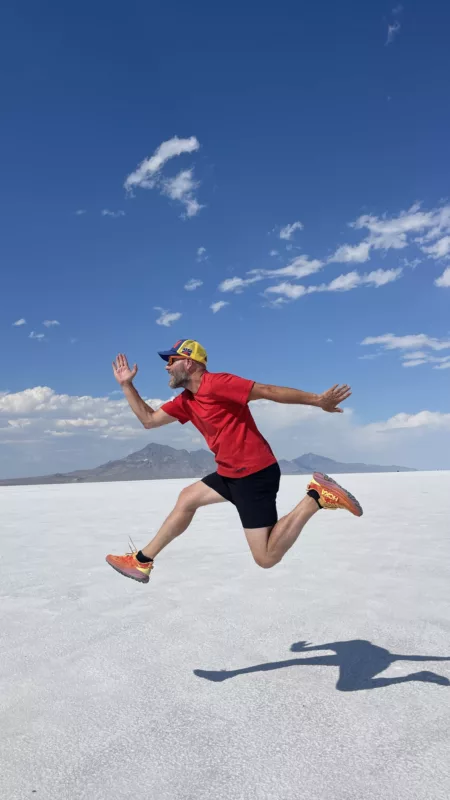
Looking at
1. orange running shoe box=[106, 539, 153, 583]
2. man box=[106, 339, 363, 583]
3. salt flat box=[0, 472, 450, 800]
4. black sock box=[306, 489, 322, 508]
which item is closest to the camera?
salt flat box=[0, 472, 450, 800]

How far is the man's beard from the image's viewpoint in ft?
13.8

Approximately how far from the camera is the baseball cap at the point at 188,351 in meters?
4.19

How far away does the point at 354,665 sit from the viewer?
395 cm

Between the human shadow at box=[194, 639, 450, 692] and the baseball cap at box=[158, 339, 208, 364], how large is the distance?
2.11m

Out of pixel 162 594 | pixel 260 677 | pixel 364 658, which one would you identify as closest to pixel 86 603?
pixel 162 594

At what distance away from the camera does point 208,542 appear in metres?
8.88

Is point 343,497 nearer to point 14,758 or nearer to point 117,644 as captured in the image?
point 117,644

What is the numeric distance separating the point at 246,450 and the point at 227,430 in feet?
0.66

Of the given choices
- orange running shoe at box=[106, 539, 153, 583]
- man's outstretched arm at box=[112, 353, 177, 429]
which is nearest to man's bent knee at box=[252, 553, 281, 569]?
orange running shoe at box=[106, 539, 153, 583]

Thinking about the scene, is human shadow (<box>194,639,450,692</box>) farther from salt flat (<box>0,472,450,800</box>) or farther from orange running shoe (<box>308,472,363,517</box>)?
orange running shoe (<box>308,472,363,517</box>)

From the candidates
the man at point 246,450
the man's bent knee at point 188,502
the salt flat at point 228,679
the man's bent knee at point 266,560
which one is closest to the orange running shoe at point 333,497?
the man at point 246,450

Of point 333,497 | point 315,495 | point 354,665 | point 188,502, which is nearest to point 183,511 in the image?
point 188,502

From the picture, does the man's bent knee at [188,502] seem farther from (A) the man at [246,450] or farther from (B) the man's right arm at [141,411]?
(B) the man's right arm at [141,411]

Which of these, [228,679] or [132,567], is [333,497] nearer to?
[228,679]
